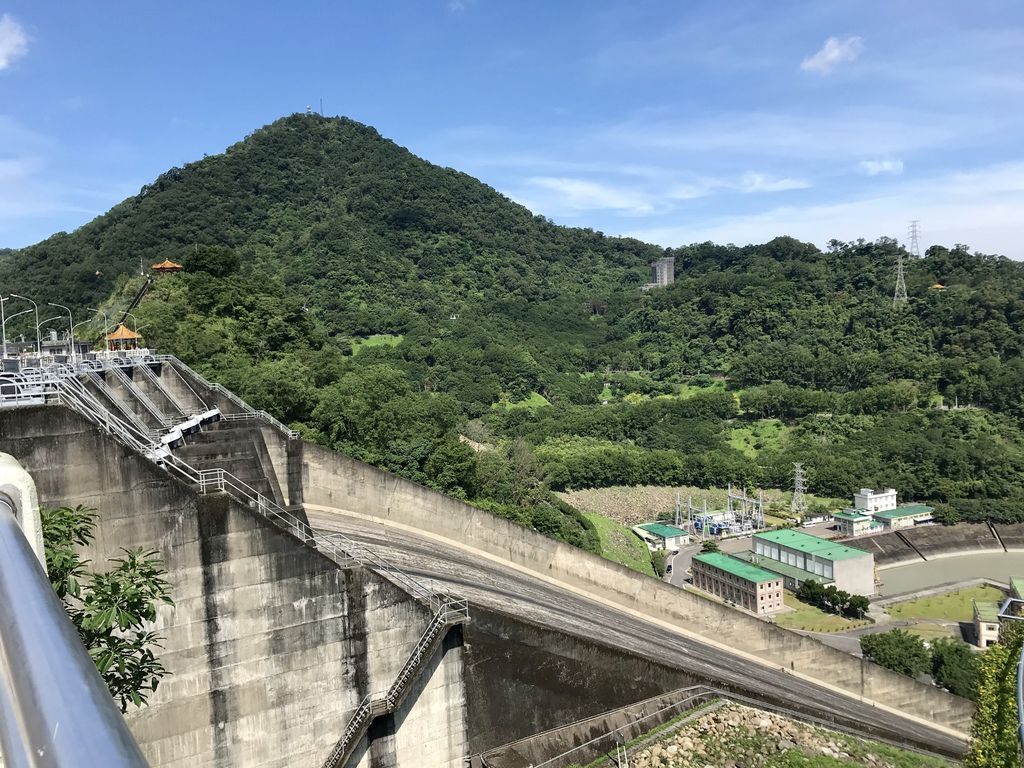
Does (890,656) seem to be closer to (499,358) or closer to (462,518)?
(462,518)

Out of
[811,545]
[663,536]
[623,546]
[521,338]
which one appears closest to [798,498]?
[663,536]

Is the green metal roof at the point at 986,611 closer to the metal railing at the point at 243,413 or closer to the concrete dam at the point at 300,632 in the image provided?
the concrete dam at the point at 300,632

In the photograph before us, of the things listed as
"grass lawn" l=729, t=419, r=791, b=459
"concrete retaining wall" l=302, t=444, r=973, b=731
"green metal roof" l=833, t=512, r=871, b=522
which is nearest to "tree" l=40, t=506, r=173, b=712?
"concrete retaining wall" l=302, t=444, r=973, b=731

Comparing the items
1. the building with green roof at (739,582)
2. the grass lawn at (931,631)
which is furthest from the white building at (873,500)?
the grass lawn at (931,631)

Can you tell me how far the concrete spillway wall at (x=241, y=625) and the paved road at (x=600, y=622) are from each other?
3.14 metres

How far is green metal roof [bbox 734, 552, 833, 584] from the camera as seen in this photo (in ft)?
151

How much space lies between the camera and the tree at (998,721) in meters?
13.3

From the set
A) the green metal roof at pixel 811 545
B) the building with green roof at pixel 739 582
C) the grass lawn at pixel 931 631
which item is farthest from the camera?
the green metal roof at pixel 811 545

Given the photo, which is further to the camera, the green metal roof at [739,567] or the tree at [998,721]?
the green metal roof at [739,567]

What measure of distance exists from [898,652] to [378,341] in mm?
64605

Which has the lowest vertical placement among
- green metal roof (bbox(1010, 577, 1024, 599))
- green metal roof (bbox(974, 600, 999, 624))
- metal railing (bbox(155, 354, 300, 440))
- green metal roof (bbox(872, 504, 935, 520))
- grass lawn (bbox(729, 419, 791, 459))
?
green metal roof (bbox(974, 600, 999, 624))

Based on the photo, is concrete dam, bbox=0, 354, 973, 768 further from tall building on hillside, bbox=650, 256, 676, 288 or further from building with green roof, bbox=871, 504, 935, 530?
tall building on hillside, bbox=650, 256, 676, 288

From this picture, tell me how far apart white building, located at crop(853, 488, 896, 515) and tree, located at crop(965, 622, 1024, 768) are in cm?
4858

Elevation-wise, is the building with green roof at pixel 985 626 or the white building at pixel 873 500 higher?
the white building at pixel 873 500
